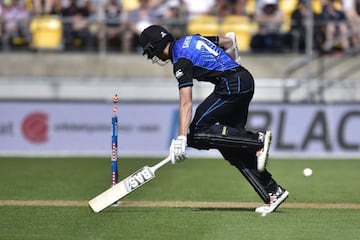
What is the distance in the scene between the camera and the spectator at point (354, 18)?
2161 centimetres

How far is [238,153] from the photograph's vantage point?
10039mm

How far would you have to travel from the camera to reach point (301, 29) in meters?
21.4

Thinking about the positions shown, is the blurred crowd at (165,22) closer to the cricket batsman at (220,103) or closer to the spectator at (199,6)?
the spectator at (199,6)

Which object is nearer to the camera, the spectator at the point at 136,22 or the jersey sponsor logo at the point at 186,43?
the jersey sponsor logo at the point at 186,43

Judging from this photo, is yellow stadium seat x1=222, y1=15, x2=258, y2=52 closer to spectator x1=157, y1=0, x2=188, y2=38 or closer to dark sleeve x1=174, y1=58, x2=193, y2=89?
spectator x1=157, y1=0, x2=188, y2=38

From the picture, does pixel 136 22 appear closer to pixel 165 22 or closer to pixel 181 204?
pixel 165 22

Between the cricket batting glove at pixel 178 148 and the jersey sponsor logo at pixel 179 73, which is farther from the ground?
the jersey sponsor logo at pixel 179 73

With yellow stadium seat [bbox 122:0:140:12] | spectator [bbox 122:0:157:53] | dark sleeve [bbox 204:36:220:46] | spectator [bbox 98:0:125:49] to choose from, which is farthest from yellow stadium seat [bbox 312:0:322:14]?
dark sleeve [bbox 204:36:220:46]

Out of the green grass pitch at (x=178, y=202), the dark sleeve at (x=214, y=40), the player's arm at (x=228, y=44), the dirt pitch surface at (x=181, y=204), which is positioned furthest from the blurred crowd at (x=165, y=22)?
the dark sleeve at (x=214, y=40)

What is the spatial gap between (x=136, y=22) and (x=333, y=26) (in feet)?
14.7

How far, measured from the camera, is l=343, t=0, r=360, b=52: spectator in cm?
2161

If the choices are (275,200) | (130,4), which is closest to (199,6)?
(130,4)

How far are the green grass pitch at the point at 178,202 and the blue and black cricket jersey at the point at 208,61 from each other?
1.38 m

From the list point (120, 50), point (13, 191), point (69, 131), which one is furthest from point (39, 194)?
point (120, 50)
